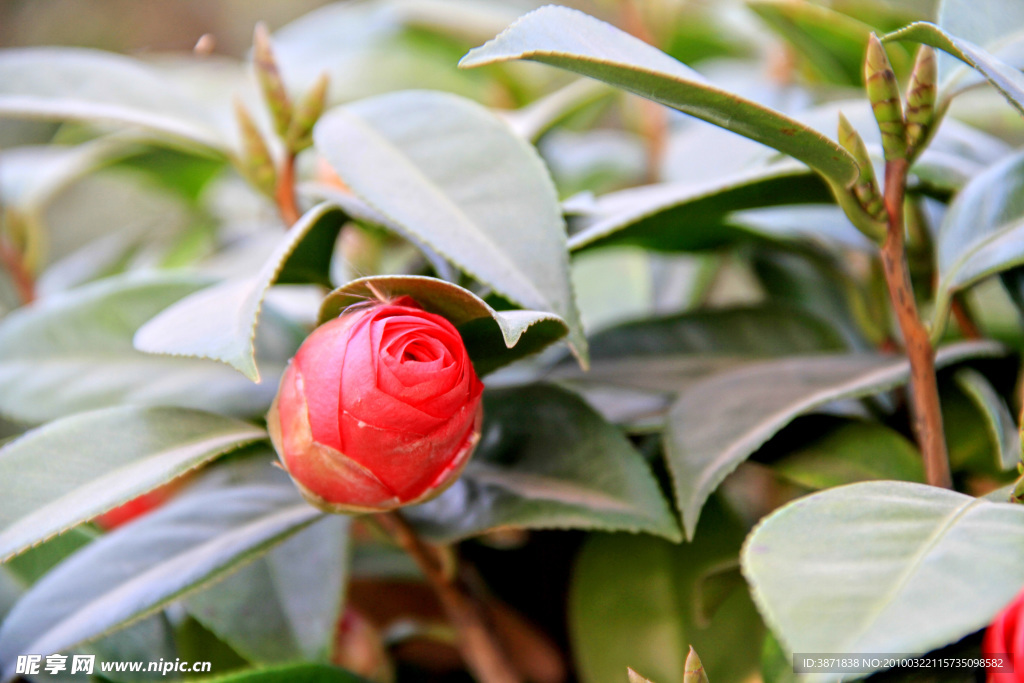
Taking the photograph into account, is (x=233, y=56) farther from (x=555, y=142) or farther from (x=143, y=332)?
(x=143, y=332)

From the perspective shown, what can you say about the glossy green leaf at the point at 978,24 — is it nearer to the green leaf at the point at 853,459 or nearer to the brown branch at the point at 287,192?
the green leaf at the point at 853,459

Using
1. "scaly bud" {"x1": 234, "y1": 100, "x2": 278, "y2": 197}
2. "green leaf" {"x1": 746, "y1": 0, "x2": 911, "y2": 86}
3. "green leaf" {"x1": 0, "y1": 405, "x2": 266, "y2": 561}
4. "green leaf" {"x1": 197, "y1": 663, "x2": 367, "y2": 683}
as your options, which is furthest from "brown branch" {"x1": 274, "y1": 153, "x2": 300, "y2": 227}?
"green leaf" {"x1": 746, "y1": 0, "x2": 911, "y2": 86}

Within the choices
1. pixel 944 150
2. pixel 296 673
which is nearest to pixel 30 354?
pixel 296 673

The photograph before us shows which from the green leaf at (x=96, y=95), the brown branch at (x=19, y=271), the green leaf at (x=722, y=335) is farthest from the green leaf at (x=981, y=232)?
the brown branch at (x=19, y=271)

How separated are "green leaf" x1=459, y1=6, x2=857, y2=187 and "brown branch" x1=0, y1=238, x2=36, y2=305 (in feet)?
2.23

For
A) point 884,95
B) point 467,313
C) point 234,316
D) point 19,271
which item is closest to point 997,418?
point 884,95

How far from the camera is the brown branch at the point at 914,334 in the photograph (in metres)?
0.38

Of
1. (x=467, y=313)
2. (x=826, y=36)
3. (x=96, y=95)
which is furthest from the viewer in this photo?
(x=826, y=36)

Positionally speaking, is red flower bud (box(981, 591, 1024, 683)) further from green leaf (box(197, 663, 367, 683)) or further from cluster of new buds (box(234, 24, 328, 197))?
cluster of new buds (box(234, 24, 328, 197))

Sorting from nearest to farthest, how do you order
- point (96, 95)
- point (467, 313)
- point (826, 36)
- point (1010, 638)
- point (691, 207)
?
point (1010, 638) → point (467, 313) → point (691, 207) → point (96, 95) → point (826, 36)

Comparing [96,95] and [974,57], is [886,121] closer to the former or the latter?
[974,57]

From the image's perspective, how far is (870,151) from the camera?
0.44 metres

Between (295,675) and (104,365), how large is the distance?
26 centimetres

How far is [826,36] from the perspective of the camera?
0.74 meters
